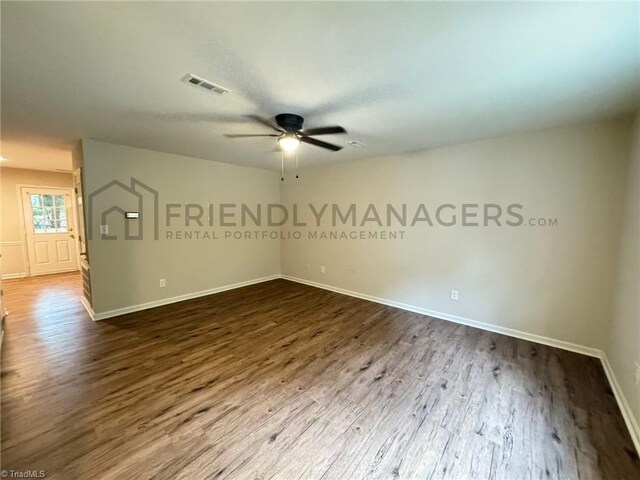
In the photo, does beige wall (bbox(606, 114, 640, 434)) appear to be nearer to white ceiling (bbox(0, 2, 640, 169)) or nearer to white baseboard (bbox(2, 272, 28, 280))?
white ceiling (bbox(0, 2, 640, 169))

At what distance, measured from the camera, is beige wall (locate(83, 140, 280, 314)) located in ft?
11.9

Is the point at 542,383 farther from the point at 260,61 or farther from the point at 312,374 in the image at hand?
the point at 260,61

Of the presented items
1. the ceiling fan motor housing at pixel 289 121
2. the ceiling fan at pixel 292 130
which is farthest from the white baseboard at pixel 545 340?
the ceiling fan motor housing at pixel 289 121

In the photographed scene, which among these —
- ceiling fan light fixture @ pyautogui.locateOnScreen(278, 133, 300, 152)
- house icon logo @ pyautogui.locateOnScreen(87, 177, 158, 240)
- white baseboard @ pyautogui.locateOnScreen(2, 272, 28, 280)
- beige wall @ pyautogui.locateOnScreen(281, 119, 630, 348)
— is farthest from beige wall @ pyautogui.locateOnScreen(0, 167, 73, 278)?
beige wall @ pyautogui.locateOnScreen(281, 119, 630, 348)

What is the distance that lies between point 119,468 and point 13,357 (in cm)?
226

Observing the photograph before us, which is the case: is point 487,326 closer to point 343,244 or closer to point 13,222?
point 343,244

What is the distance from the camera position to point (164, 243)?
4270mm

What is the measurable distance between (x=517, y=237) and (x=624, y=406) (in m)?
1.74

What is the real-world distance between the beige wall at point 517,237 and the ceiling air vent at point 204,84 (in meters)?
2.86

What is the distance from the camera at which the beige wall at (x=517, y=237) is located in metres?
2.71

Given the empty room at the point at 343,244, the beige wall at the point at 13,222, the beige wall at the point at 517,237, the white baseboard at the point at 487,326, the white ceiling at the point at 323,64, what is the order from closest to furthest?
the white ceiling at the point at 323,64
the empty room at the point at 343,244
the beige wall at the point at 517,237
the white baseboard at the point at 487,326
the beige wall at the point at 13,222

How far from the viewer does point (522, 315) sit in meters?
3.18

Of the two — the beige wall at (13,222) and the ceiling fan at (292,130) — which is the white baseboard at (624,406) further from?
the beige wall at (13,222)

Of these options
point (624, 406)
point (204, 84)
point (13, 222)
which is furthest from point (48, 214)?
point (624, 406)
